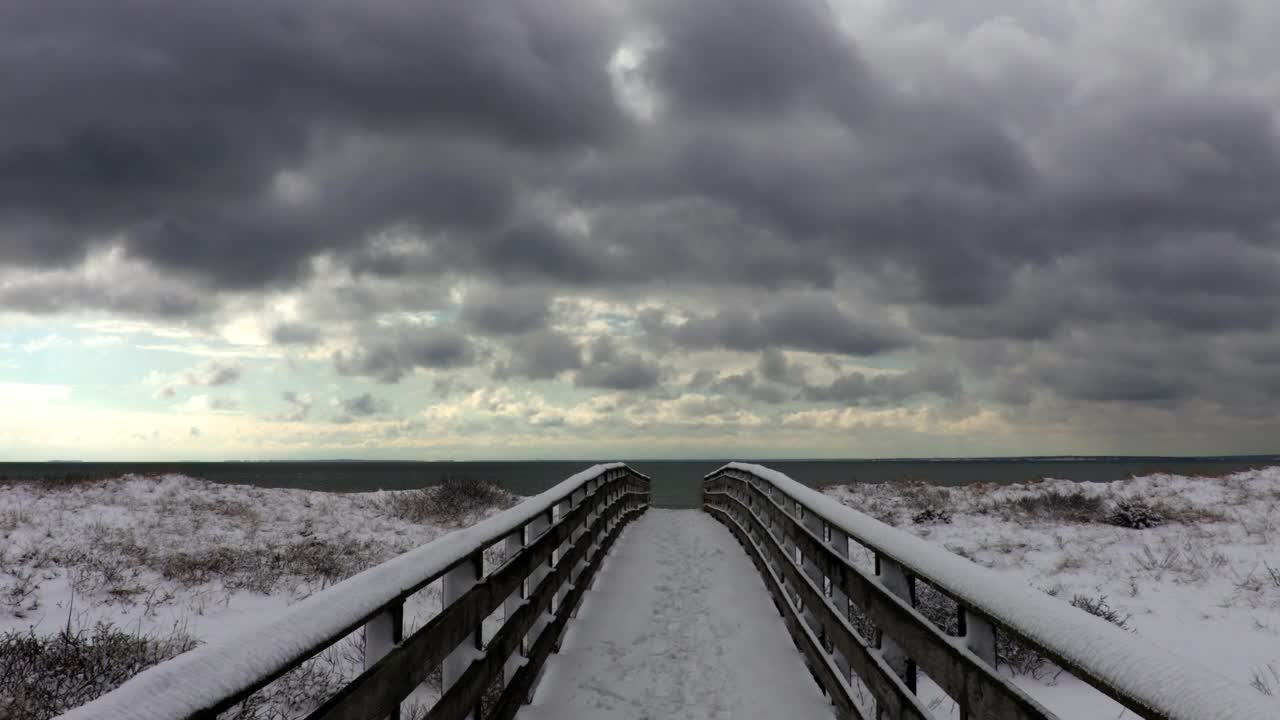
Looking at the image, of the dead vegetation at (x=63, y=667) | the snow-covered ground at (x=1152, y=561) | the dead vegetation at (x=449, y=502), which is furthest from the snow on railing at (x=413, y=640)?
the dead vegetation at (x=449, y=502)

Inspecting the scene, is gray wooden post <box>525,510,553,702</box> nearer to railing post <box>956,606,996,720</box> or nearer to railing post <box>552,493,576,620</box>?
railing post <box>552,493,576,620</box>

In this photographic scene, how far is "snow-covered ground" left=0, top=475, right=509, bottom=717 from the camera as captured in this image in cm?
859

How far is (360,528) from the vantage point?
17.7 meters

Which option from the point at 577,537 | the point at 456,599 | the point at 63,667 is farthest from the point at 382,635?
the point at 577,537

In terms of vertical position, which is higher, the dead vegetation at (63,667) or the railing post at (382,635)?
the railing post at (382,635)

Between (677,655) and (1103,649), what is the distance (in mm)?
5291

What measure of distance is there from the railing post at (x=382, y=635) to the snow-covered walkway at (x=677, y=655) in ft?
9.01

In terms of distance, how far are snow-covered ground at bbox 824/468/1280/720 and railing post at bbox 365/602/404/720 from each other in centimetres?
274

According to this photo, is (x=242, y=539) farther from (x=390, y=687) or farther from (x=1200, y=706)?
(x=1200, y=706)

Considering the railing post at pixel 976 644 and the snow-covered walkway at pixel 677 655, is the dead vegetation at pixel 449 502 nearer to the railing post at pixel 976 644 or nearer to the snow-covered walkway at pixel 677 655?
the snow-covered walkway at pixel 677 655

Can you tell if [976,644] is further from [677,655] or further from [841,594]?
[677,655]

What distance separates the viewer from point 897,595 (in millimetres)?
3836

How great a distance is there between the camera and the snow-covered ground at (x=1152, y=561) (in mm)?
6961

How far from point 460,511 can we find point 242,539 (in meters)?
8.80
